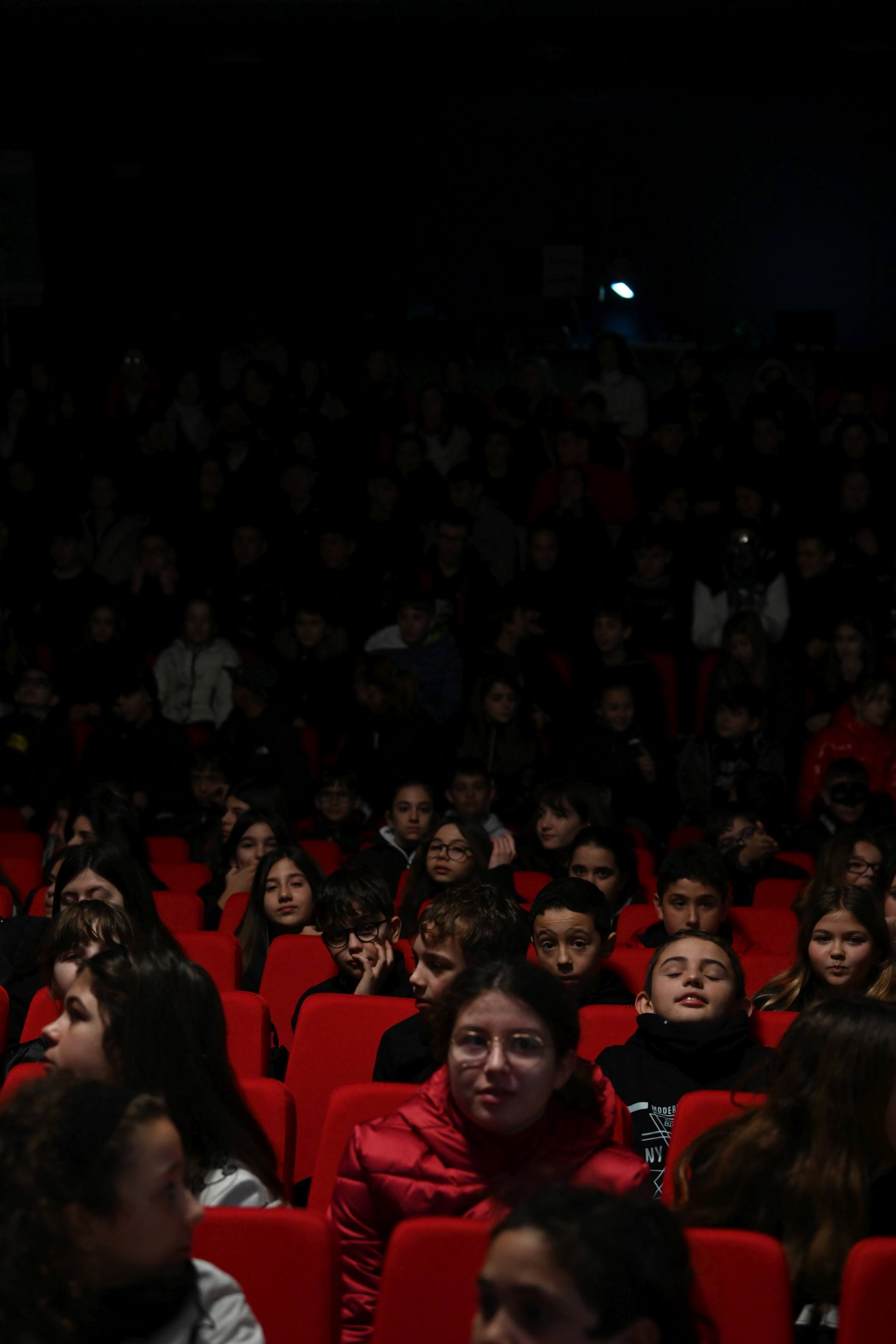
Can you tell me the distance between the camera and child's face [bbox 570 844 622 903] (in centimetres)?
395

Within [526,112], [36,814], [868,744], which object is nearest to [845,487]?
[868,744]

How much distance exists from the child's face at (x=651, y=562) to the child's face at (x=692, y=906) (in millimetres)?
2855

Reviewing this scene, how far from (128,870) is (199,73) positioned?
690 cm

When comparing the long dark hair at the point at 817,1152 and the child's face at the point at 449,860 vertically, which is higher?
the child's face at the point at 449,860

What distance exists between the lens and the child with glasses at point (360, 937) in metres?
3.14

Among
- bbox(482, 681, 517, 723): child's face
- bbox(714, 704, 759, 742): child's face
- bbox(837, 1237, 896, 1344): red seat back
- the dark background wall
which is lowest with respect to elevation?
bbox(837, 1237, 896, 1344): red seat back

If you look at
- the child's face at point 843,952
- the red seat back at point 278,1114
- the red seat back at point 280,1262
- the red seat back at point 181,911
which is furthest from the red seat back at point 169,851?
the red seat back at point 280,1262

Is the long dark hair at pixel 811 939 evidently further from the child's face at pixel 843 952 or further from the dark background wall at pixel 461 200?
the dark background wall at pixel 461 200

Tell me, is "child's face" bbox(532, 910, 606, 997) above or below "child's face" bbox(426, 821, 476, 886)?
below

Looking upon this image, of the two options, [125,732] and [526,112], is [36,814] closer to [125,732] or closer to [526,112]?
[125,732]

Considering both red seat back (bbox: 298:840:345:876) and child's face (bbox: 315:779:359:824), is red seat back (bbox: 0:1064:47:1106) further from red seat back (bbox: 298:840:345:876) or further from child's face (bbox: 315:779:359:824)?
child's face (bbox: 315:779:359:824)

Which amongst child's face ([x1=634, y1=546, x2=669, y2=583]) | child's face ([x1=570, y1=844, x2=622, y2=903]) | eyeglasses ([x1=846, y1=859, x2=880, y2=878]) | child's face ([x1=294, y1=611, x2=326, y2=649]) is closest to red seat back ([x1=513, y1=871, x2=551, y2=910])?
child's face ([x1=570, y1=844, x2=622, y2=903])

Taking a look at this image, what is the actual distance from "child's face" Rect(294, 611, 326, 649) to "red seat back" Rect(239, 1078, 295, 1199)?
3839mm

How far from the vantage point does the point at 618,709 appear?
5344 millimetres
